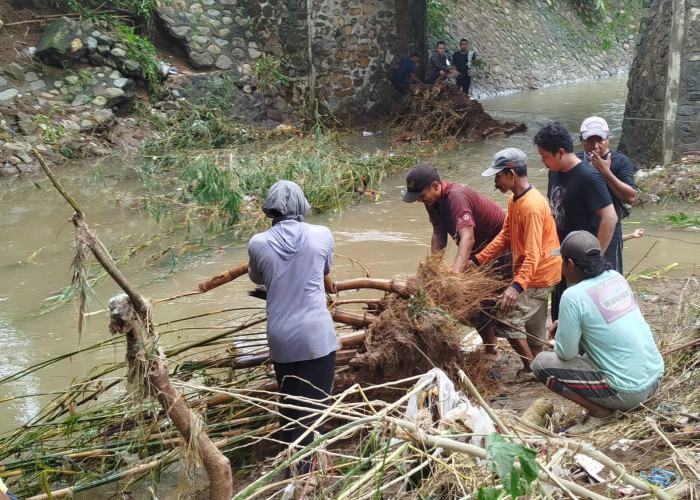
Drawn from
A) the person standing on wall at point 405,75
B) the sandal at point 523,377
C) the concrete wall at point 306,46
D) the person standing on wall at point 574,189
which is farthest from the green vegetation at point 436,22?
the sandal at point 523,377

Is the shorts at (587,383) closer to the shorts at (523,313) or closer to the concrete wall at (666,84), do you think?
the shorts at (523,313)

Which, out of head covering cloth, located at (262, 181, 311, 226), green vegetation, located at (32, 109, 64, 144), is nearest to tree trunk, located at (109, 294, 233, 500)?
head covering cloth, located at (262, 181, 311, 226)

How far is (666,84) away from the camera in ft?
29.7

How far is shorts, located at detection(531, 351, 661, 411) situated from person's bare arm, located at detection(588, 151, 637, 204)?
139cm

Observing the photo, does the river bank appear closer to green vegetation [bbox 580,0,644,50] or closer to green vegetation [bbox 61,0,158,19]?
green vegetation [bbox 61,0,158,19]

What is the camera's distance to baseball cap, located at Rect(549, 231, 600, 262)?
364 cm

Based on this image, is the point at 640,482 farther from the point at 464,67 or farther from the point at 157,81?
A: the point at 464,67

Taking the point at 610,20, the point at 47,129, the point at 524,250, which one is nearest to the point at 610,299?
the point at 524,250

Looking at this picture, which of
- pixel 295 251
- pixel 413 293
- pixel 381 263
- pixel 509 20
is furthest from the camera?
pixel 509 20

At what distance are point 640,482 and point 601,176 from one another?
234 cm

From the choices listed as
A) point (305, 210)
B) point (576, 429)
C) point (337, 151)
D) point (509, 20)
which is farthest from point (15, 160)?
point (509, 20)

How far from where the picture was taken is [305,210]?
12.4 feet

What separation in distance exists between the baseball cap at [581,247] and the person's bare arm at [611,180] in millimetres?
1153

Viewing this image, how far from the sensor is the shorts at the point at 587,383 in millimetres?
3680
